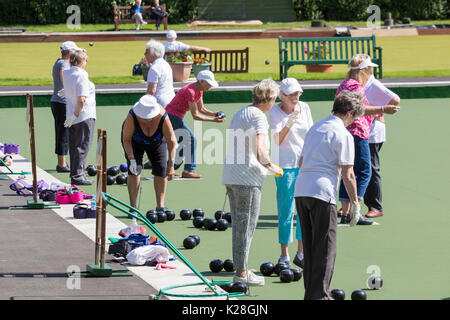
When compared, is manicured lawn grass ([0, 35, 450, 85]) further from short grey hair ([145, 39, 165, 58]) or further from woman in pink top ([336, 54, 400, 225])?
woman in pink top ([336, 54, 400, 225])

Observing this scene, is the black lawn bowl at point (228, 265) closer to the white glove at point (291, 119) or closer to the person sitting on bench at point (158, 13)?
the white glove at point (291, 119)

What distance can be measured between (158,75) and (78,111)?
109 cm

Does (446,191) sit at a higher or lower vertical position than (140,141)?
lower

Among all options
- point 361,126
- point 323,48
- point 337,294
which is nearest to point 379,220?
point 361,126

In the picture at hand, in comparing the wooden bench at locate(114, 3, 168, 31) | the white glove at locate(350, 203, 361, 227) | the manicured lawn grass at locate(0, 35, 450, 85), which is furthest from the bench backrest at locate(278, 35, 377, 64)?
the wooden bench at locate(114, 3, 168, 31)

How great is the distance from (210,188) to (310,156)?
533cm

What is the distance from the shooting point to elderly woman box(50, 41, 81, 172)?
12.4m

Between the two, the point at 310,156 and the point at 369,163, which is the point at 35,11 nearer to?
the point at 369,163

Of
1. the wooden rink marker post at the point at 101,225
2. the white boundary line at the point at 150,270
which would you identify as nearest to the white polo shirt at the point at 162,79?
the white boundary line at the point at 150,270

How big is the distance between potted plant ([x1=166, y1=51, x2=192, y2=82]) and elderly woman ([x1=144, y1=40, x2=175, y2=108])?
9120 millimetres

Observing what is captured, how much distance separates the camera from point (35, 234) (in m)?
9.10

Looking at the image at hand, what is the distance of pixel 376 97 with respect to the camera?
977cm

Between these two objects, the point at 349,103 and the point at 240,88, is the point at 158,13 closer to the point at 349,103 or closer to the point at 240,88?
the point at 240,88

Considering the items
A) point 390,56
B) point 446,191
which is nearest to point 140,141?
point 446,191
